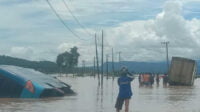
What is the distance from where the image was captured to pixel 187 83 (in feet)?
147

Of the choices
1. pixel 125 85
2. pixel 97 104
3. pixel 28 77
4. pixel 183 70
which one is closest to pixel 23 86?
pixel 28 77

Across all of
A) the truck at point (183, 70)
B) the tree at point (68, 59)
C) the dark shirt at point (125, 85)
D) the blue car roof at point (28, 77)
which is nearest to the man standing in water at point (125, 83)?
the dark shirt at point (125, 85)

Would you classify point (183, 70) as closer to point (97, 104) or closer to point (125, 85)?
point (97, 104)

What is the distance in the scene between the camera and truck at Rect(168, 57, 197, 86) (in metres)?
44.4

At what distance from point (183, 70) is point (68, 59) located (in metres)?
90.9

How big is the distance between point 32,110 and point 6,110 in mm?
990

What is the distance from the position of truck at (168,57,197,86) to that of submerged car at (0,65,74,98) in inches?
796

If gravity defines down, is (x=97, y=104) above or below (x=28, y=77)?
below

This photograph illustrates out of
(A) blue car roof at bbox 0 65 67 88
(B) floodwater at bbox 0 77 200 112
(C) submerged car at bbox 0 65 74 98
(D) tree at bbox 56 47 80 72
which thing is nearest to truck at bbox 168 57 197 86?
(B) floodwater at bbox 0 77 200 112

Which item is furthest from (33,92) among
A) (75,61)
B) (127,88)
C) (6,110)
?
(75,61)

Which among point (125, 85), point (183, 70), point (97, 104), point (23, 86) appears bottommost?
point (97, 104)

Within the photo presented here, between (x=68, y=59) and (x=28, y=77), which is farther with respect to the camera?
(x=68, y=59)

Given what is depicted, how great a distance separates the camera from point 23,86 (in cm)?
2503

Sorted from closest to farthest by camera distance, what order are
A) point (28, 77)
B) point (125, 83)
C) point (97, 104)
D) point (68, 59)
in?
1. point (125, 83)
2. point (97, 104)
3. point (28, 77)
4. point (68, 59)
